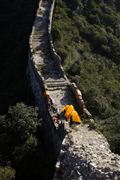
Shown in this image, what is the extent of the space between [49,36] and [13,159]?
719 inches

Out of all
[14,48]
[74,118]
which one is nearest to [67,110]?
[74,118]

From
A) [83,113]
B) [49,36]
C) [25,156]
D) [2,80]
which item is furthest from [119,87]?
[25,156]

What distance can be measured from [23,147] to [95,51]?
22.2m

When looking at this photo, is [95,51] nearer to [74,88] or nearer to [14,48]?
[14,48]

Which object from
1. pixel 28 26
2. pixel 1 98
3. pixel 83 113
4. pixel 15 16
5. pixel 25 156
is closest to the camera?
pixel 25 156

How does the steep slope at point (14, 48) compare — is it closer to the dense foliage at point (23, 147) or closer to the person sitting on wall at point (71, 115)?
the dense foliage at point (23, 147)

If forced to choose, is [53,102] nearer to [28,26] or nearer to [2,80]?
[2,80]

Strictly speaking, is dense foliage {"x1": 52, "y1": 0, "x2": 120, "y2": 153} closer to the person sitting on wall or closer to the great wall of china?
the great wall of china

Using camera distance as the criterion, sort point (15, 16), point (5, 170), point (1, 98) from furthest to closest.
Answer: point (15, 16) < point (1, 98) < point (5, 170)

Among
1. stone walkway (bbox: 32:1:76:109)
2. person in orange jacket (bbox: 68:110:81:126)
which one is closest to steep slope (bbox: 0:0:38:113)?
stone walkway (bbox: 32:1:76:109)

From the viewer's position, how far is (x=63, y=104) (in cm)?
3050

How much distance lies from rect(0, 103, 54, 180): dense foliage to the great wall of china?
4.14 ft

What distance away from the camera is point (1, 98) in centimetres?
3600

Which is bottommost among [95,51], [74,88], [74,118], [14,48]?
[95,51]
